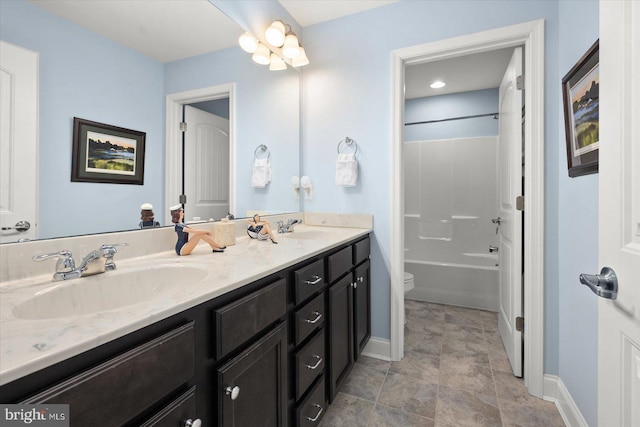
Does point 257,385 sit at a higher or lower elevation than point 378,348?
higher

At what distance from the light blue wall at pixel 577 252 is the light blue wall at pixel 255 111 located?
1.65m

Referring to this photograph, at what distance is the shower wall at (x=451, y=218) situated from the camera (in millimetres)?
3248

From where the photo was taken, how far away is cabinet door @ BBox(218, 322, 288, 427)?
80 centimetres

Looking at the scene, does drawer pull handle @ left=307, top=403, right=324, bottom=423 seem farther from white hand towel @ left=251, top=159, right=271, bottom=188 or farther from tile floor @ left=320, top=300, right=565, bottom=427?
white hand towel @ left=251, top=159, right=271, bottom=188

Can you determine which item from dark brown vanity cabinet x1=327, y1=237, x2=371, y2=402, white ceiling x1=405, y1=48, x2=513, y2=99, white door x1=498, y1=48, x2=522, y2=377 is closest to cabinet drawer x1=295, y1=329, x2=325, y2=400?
dark brown vanity cabinet x1=327, y1=237, x2=371, y2=402

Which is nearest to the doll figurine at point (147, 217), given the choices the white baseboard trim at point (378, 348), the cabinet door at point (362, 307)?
the cabinet door at point (362, 307)

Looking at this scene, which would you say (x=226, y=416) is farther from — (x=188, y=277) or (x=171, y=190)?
(x=171, y=190)

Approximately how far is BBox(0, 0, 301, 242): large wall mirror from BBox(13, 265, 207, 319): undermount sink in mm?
223

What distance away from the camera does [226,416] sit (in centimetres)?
80

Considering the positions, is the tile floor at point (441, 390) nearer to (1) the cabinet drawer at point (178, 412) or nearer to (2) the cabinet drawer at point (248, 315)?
(2) the cabinet drawer at point (248, 315)

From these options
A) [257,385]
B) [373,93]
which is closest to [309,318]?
[257,385]

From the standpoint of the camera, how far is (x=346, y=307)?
1679mm

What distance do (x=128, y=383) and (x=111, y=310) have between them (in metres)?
0.17

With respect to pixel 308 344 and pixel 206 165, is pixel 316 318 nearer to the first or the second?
pixel 308 344
